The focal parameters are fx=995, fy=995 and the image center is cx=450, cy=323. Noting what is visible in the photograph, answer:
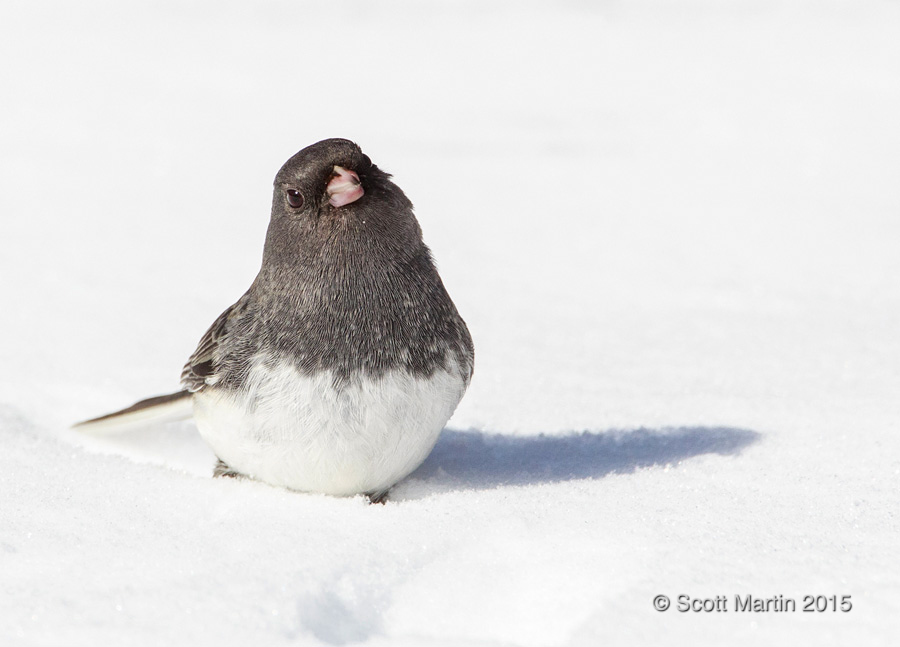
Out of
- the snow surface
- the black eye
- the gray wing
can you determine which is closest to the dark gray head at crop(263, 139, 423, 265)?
the black eye

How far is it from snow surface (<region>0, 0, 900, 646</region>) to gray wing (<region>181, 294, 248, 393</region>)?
0.31m

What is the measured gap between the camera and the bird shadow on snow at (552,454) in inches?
117

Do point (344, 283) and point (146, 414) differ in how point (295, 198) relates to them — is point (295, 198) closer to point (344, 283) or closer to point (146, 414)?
point (344, 283)

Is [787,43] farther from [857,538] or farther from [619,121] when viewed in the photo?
[857,538]

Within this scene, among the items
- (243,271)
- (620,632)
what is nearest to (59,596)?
(620,632)

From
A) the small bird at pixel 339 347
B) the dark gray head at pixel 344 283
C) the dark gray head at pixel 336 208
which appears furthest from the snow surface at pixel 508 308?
the dark gray head at pixel 336 208

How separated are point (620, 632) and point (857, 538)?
76 centimetres

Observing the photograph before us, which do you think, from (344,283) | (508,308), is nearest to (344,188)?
(344,283)

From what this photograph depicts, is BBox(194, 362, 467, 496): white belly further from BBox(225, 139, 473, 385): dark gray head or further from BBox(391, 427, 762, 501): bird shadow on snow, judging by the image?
Answer: BBox(391, 427, 762, 501): bird shadow on snow

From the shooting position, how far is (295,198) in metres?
2.70

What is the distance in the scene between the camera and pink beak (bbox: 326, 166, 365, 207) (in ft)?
8.55

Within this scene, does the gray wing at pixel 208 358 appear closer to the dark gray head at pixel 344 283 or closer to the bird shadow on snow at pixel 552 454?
the dark gray head at pixel 344 283

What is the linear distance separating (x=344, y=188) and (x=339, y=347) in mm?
417

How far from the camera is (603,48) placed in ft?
32.7
